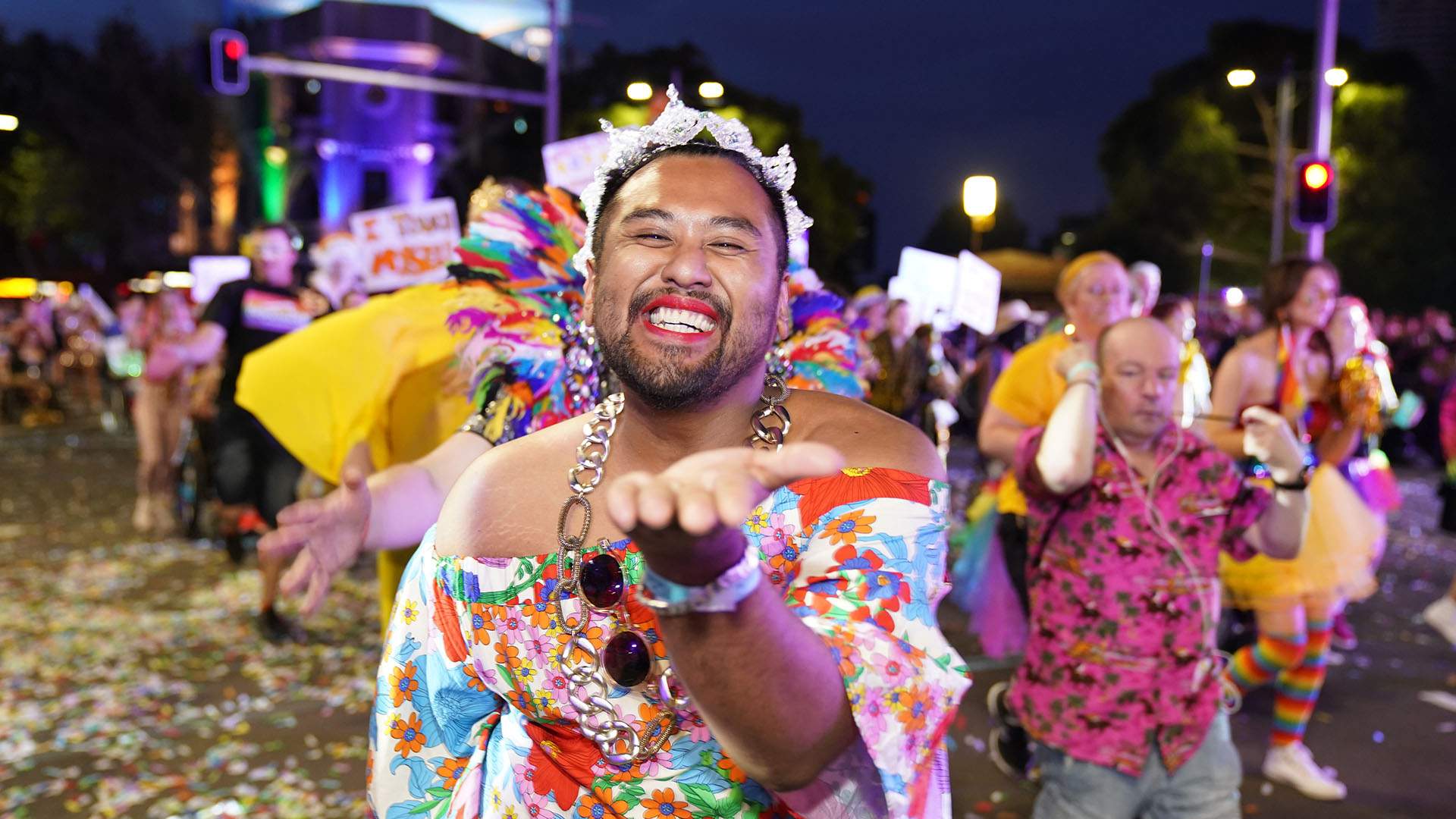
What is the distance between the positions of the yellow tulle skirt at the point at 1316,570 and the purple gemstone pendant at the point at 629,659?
3588 mm

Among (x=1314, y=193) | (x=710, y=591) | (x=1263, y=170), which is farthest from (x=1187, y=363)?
(x=1263, y=170)

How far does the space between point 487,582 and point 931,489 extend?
2.14 ft

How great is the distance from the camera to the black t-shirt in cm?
659

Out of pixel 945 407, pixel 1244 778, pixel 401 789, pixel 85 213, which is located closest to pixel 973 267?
pixel 945 407

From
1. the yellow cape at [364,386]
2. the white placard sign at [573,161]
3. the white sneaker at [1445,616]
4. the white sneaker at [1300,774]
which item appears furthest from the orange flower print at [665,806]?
the white placard sign at [573,161]

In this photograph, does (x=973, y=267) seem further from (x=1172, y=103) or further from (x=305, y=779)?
(x=1172, y=103)

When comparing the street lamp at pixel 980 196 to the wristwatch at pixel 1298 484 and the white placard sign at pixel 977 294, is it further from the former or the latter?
the wristwatch at pixel 1298 484

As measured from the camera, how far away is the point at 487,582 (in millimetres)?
1757

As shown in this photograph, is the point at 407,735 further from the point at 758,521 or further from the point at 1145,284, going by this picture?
the point at 1145,284

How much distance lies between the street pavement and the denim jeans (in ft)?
4.39

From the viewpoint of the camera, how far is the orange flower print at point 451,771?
195 centimetres

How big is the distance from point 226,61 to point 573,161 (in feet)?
33.5

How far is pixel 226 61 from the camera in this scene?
15875 millimetres

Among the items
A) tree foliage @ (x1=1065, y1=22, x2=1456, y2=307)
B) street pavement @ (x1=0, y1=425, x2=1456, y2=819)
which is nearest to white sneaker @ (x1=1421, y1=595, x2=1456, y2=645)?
street pavement @ (x1=0, y1=425, x2=1456, y2=819)
